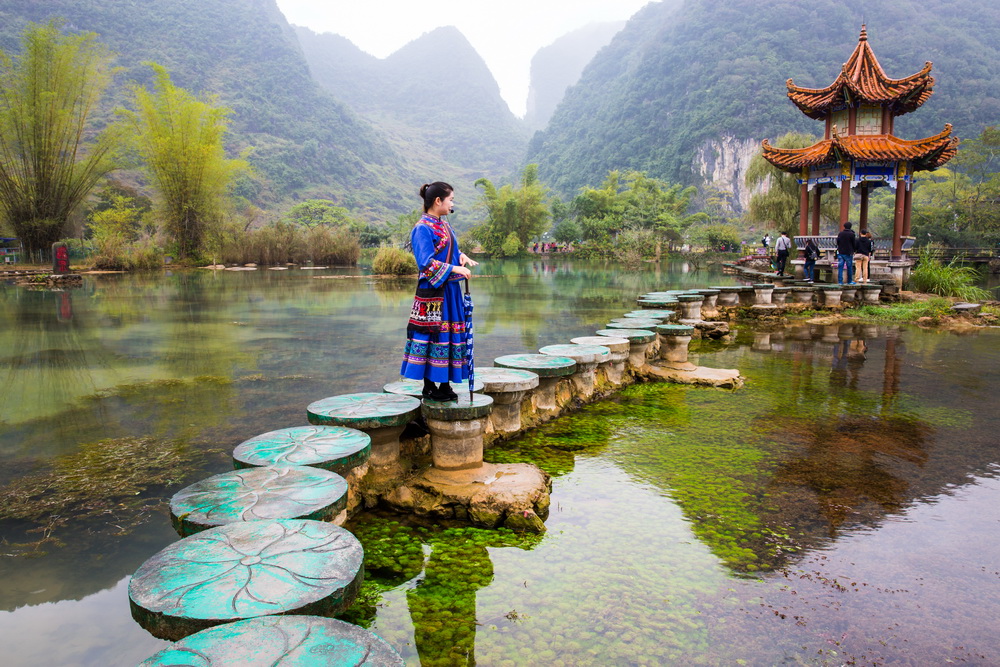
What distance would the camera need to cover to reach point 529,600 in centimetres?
227

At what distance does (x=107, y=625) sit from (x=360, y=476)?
1171 millimetres

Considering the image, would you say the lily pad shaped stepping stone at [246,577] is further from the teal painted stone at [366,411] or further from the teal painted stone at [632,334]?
the teal painted stone at [632,334]

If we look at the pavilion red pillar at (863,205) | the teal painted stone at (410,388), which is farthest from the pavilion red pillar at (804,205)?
the teal painted stone at (410,388)

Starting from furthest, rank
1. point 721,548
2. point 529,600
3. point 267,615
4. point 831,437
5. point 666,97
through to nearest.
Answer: point 666,97, point 831,437, point 721,548, point 529,600, point 267,615

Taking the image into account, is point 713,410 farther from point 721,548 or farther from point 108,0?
point 108,0

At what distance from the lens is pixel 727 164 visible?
213 feet

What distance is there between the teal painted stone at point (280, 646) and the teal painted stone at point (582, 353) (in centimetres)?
346

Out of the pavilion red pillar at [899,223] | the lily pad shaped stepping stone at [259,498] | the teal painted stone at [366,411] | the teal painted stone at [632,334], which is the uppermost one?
the pavilion red pillar at [899,223]

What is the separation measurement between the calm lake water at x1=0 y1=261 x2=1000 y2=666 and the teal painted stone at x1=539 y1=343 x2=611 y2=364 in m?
0.41

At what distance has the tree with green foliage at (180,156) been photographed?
70.5 feet

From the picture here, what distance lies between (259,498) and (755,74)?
7730 centimetres

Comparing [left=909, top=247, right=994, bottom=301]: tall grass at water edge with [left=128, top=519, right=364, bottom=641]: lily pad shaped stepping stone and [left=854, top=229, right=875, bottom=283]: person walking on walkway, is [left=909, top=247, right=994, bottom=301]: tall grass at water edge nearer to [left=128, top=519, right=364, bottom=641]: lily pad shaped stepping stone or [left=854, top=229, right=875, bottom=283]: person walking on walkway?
[left=854, top=229, right=875, bottom=283]: person walking on walkway

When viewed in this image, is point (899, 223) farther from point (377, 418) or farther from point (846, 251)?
point (377, 418)

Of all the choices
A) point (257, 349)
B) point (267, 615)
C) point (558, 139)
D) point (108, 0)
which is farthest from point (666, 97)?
point (267, 615)
